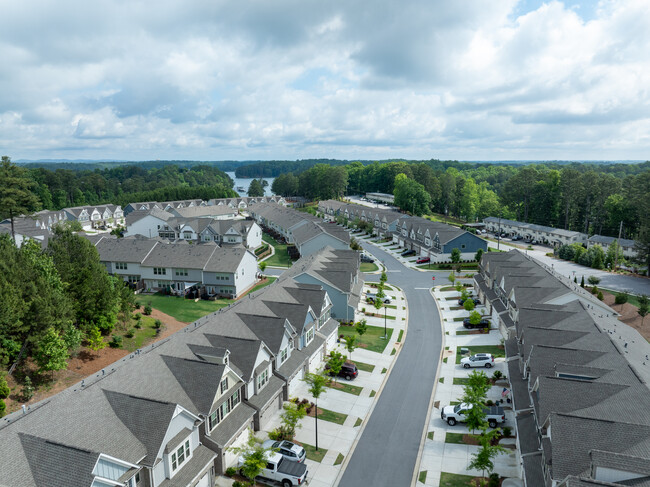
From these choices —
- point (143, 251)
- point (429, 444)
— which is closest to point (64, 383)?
point (429, 444)

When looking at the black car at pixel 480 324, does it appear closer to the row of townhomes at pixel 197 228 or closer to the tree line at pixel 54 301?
the tree line at pixel 54 301

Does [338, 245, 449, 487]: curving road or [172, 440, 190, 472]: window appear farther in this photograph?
[338, 245, 449, 487]: curving road

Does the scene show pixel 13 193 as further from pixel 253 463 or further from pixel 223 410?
pixel 253 463

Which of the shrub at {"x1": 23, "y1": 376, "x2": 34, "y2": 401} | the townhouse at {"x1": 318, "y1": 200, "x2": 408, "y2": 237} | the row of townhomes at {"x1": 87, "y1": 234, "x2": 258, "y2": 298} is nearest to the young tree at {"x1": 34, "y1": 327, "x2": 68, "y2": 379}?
the shrub at {"x1": 23, "y1": 376, "x2": 34, "y2": 401}

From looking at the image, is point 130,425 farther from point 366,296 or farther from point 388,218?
point 388,218

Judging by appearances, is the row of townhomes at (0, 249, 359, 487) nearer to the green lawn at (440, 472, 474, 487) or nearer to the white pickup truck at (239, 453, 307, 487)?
the white pickup truck at (239, 453, 307, 487)

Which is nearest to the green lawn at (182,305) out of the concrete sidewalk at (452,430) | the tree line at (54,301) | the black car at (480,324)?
the tree line at (54,301)
